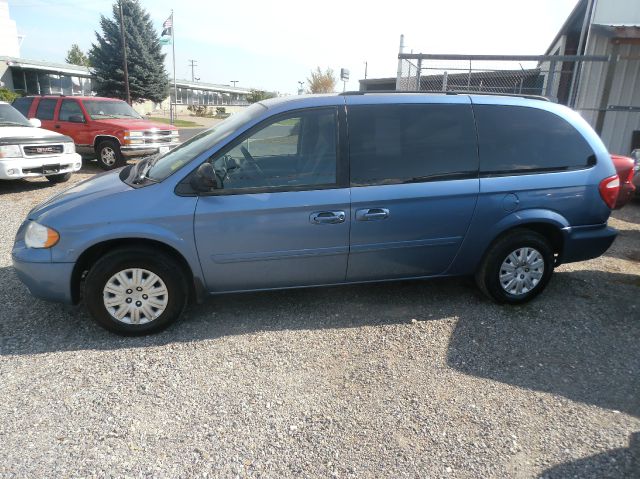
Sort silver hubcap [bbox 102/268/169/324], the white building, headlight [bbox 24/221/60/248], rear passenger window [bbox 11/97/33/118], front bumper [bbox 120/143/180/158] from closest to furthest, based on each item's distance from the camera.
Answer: headlight [bbox 24/221/60/248]
silver hubcap [bbox 102/268/169/324]
front bumper [bbox 120/143/180/158]
rear passenger window [bbox 11/97/33/118]
the white building

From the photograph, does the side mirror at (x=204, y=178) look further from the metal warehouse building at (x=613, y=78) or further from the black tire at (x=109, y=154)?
the metal warehouse building at (x=613, y=78)

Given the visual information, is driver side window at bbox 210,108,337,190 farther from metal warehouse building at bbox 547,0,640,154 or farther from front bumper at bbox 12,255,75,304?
metal warehouse building at bbox 547,0,640,154

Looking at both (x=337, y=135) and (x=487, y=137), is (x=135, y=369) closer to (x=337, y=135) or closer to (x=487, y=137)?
(x=337, y=135)

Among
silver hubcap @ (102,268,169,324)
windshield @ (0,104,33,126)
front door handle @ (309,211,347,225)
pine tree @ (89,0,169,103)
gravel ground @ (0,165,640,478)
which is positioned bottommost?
gravel ground @ (0,165,640,478)

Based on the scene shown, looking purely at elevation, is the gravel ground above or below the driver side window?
below

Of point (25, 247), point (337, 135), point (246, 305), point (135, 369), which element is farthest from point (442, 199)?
point (25, 247)

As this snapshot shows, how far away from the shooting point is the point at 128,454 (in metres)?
2.44

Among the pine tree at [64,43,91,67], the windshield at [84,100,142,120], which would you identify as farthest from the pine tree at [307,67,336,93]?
the pine tree at [64,43,91,67]

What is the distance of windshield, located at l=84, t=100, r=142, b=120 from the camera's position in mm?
11523

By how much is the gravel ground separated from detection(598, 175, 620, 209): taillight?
3.15 ft

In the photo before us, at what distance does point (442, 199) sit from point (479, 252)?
64cm

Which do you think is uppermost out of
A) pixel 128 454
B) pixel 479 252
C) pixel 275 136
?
pixel 275 136

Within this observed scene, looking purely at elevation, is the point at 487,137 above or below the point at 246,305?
above

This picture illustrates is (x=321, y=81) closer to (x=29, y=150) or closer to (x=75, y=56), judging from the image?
(x=29, y=150)
